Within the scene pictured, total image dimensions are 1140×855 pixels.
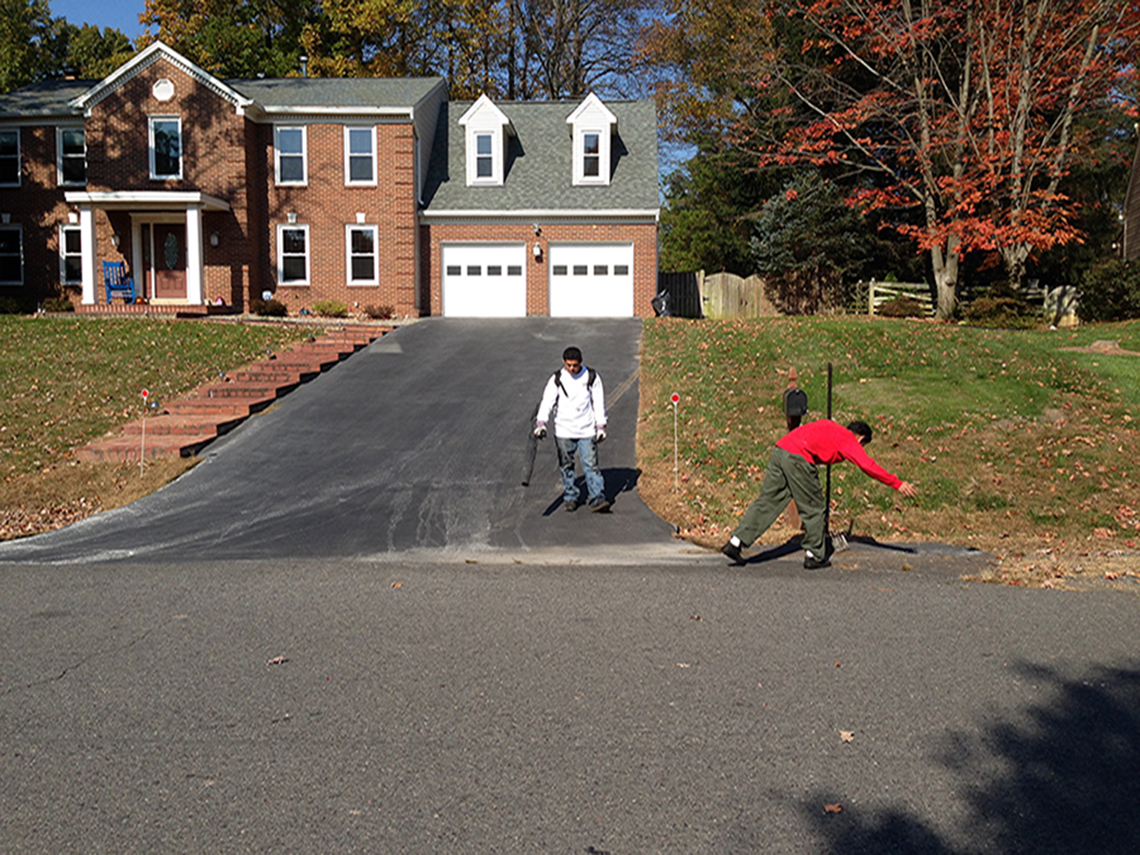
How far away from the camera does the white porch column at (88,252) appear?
26.7m

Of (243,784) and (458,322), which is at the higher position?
(458,322)

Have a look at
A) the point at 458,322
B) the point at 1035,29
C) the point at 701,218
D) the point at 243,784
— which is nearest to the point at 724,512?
the point at 243,784

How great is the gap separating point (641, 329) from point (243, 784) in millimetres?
20937

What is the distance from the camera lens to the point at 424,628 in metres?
6.31

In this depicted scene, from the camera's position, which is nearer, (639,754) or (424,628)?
(639,754)

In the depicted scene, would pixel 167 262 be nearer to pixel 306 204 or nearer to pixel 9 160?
pixel 306 204

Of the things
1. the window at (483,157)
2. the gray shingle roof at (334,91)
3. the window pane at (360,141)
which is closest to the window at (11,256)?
the gray shingle roof at (334,91)

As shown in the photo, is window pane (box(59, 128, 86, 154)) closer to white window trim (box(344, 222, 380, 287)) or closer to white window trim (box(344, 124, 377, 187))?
white window trim (box(344, 124, 377, 187))

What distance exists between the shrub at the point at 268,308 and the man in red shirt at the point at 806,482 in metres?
21.7

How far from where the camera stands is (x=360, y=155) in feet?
92.7

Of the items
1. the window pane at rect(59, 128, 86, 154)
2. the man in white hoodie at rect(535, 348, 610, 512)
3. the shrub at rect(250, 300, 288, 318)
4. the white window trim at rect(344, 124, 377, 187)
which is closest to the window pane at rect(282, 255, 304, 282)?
the shrub at rect(250, 300, 288, 318)

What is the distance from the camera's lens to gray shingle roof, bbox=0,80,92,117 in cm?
2859

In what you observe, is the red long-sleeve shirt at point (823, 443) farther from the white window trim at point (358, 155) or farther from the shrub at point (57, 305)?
the shrub at point (57, 305)

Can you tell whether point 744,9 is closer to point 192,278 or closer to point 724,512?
point 192,278
